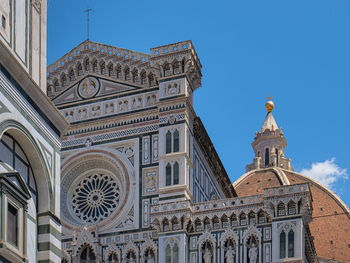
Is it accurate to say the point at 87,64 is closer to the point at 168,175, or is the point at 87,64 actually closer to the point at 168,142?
the point at 168,142

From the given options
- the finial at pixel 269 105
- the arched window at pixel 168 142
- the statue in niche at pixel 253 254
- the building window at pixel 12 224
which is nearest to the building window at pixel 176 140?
the arched window at pixel 168 142

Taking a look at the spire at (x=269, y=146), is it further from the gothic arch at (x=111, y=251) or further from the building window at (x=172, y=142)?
the gothic arch at (x=111, y=251)

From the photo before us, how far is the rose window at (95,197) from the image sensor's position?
33719 mm

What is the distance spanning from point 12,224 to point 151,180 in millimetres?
18841

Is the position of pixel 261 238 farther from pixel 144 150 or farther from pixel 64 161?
pixel 64 161

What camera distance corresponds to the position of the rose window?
33.7m

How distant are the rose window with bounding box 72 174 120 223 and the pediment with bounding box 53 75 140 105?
307 centimetres

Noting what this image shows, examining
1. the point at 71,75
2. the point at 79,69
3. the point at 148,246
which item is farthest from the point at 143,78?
the point at 148,246

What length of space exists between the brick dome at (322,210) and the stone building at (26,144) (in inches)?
2182

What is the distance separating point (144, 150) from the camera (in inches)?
1329

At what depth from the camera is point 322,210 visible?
76625 millimetres

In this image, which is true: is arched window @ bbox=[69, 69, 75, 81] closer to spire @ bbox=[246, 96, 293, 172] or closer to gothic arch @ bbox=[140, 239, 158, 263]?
gothic arch @ bbox=[140, 239, 158, 263]

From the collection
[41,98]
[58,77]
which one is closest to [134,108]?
[58,77]

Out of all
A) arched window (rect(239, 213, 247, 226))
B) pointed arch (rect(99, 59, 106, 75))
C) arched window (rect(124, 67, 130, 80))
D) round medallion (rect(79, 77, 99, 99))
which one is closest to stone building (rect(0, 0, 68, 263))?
arched window (rect(239, 213, 247, 226))
